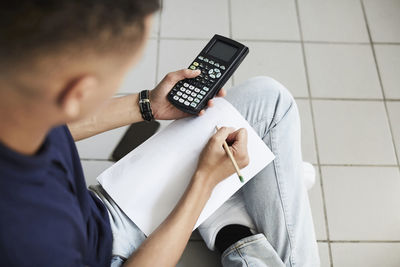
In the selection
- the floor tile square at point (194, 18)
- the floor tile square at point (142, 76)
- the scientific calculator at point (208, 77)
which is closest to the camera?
the scientific calculator at point (208, 77)

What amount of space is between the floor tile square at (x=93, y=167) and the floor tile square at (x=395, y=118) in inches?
33.2

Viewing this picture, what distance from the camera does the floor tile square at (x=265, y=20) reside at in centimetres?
136

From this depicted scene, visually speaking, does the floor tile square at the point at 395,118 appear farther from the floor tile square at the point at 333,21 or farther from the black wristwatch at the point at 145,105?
the black wristwatch at the point at 145,105

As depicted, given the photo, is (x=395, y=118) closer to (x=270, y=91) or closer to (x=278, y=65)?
(x=278, y=65)

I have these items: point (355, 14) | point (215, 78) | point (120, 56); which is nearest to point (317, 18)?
point (355, 14)

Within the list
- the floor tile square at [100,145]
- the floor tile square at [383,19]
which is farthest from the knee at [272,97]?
the floor tile square at [383,19]

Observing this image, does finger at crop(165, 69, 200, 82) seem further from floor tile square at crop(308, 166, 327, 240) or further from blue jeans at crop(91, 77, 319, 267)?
floor tile square at crop(308, 166, 327, 240)

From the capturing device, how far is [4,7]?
0.30 m

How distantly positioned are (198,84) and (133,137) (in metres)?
0.43

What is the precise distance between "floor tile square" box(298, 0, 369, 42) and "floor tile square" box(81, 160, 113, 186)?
79cm

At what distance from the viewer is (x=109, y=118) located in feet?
2.59

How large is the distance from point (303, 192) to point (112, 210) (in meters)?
0.36

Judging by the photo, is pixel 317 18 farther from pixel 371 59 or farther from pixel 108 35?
pixel 108 35

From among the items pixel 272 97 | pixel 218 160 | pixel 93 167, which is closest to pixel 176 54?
pixel 93 167
